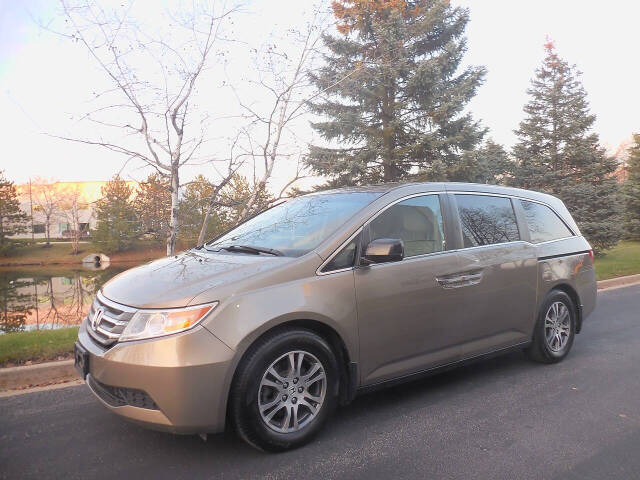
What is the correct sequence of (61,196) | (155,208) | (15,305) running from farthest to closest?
(61,196) < (15,305) < (155,208)

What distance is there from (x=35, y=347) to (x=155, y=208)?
396cm

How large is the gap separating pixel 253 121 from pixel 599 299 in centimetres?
680

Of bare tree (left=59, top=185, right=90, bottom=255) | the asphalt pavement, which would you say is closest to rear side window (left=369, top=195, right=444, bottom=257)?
the asphalt pavement

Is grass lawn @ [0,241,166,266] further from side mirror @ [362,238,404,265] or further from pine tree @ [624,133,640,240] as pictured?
side mirror @ [362,238,404,265]

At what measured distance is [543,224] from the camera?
493cm

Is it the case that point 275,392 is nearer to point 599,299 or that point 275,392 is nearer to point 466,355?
point 466,355

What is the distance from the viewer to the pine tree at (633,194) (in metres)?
28.0

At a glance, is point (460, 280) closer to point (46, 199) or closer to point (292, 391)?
point (292, 391)

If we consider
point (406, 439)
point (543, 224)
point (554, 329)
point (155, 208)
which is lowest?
point (406, 439)

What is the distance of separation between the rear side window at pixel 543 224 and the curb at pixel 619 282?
19.7ft

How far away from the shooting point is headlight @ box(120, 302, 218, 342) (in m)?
2.72

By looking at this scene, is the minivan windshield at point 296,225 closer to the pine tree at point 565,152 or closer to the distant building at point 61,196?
the pine tree at point 565,152

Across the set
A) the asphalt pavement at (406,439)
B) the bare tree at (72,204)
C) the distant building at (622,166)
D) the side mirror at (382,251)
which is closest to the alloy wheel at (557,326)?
the asphalt pavement at (406,439)

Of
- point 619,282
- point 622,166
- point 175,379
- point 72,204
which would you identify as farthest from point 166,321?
point 72,204
